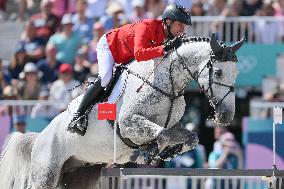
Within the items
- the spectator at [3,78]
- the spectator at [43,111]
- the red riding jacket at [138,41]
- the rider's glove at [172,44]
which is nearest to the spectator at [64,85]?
the spectator at [43,111]

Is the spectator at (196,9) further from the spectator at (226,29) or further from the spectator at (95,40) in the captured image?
the spectator at (95,40)

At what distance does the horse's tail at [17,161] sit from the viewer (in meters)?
12.2

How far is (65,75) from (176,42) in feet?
18.3

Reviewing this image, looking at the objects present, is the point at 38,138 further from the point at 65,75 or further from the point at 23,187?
the point at 65,75

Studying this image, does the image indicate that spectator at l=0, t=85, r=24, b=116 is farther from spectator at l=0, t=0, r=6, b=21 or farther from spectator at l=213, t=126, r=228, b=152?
spectator at l=213, t=126, r=228, b=152

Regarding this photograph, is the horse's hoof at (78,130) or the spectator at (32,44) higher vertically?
the spectator at (32,44)

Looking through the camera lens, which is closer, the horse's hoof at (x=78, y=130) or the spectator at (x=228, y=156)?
the horse's hoof at (x=78, y=130)

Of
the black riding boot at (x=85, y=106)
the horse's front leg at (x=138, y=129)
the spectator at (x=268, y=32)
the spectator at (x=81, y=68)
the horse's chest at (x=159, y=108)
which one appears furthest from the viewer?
the spectator at (x=81, y=68)

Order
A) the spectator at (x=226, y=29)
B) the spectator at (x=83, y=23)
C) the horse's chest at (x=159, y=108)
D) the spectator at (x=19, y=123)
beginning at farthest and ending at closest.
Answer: the spectator at (x=83, y=23) → the spectator at (x=226, y=29) → the spectator at (x=19, y=123) → the horse's chest at (x=159, y=108)

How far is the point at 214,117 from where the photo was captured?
10.3m

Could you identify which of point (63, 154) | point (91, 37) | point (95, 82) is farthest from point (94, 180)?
point (91, 37)

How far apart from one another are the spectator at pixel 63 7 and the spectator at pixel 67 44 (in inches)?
32.3

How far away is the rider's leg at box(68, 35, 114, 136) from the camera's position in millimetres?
11000

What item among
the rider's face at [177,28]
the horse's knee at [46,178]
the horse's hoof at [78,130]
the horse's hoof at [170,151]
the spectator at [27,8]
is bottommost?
the horse's knee at [46,178]
